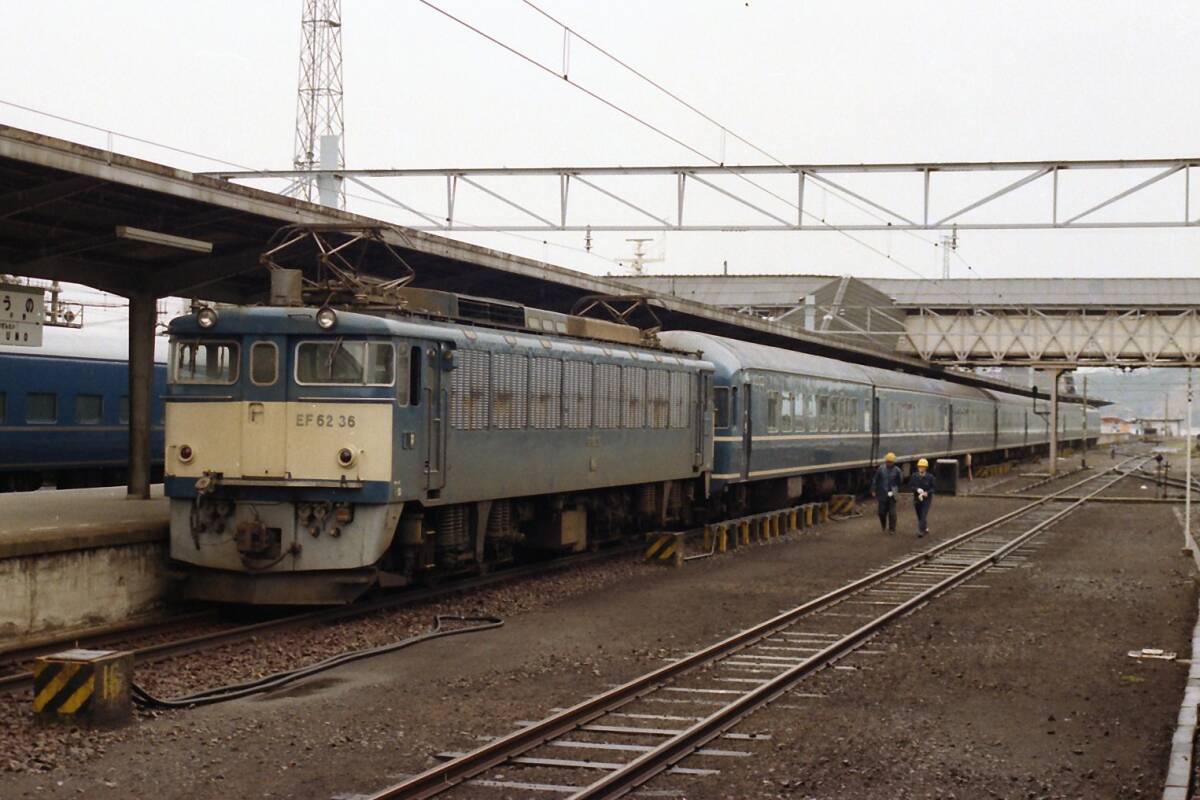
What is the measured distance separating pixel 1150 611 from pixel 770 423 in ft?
39.5

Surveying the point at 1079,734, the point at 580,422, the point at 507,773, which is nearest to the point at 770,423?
the point at 580,422

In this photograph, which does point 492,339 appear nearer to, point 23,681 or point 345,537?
point 345,537

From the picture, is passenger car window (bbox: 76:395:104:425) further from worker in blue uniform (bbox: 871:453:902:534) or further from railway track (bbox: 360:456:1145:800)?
railway track (bbox: 360:456:1145:800)

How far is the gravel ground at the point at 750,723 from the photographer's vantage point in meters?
9.23

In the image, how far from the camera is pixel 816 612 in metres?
17.1

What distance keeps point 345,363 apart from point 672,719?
6184mm

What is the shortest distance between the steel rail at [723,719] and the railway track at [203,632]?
4.73 meters

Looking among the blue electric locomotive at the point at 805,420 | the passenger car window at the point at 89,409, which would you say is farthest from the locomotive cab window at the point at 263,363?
the passenger car window at the point at 89,409

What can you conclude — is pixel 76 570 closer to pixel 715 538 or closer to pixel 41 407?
pixel 715 538

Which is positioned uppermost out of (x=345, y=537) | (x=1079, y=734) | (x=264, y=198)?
(x=264, y=198)

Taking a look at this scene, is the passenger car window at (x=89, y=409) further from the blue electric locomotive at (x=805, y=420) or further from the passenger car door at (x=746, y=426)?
the passenger car door at (x=746, y=426)

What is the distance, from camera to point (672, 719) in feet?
35.9

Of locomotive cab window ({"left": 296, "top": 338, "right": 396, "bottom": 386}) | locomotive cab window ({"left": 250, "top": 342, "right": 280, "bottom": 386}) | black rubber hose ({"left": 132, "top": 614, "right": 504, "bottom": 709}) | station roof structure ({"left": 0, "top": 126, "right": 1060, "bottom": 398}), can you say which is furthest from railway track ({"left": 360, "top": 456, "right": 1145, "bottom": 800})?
station roof structure ({"left": 0, "top": 126, "right": 1060, "bottom": 398})

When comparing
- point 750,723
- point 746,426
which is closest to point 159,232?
point 750,723
